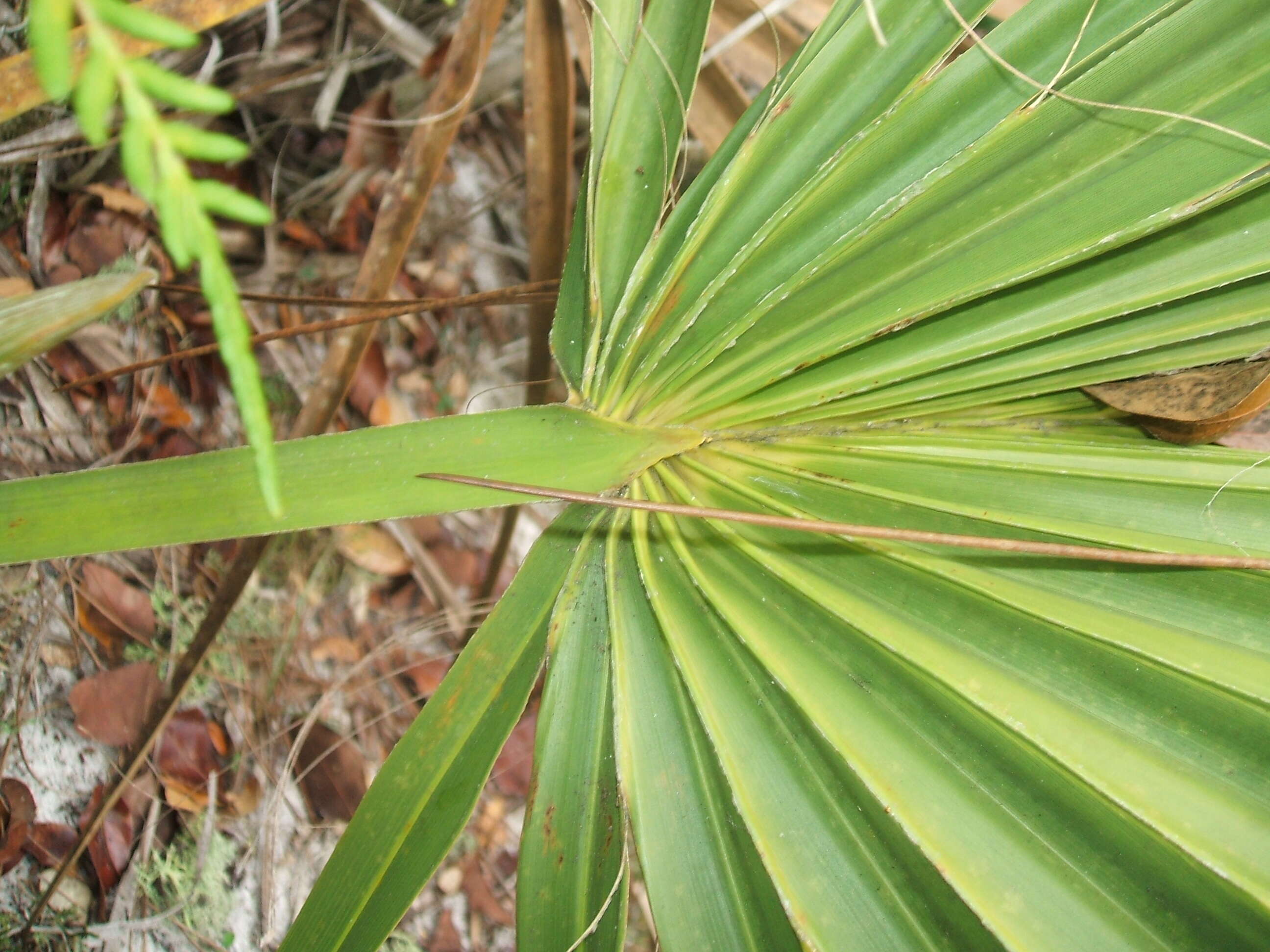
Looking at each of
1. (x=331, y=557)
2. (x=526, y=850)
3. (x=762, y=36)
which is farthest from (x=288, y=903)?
(x=762, y=36)

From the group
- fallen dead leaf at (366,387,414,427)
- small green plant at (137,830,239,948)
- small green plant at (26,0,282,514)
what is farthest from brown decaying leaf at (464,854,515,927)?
small green plant at (26,0,282,514)

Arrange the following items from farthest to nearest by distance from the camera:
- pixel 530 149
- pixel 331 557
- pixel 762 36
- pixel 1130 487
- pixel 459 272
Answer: pixel 459 272 → pixel 331 557 → pixel 762 36 → pixel 530 149 → pixel 1130 487

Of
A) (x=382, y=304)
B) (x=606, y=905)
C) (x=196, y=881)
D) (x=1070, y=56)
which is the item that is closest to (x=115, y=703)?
(x=196, y=881)

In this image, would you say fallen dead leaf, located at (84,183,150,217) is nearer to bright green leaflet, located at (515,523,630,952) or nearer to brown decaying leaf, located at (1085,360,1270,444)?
bright green leaflet, located at (515,523,630,952)

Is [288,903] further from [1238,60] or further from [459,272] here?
[1238,60]

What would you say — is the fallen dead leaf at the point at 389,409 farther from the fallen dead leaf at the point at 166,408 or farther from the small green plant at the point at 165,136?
the small green plant at the point at 165,136

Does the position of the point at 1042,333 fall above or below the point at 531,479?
above

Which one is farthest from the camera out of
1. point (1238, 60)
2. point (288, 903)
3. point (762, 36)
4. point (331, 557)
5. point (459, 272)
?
point (459, 272)

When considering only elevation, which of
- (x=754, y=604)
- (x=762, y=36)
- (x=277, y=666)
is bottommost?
(x=277, y=666)
